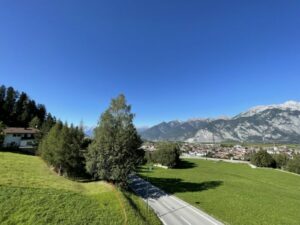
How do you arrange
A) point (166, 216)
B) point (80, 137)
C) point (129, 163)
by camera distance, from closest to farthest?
point (166, 216), point (129, 163), point (80, 137)

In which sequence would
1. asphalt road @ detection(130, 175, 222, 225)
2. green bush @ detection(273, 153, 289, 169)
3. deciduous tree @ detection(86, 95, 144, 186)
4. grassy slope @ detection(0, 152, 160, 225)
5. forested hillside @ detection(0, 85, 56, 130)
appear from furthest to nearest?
green bush @ detection(273, 153, 289, 169) → forested hillside @ detection(0, 85, 56, 130) → deciduous tree @ detection(86, 95, 144, 186) → asphalt road @ detection(130, 175, 222, 225) → grassy slope @ detection(0, 152, 160, 225)

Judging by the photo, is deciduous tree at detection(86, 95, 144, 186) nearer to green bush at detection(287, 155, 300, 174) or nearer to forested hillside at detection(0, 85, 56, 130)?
forested hillside at detection(0, 85, 56, 130)

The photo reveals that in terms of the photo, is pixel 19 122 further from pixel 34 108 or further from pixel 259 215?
pixel 259 215

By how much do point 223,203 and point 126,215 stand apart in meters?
21.6

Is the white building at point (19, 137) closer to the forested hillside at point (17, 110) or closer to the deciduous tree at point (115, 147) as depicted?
the forested hillside at point (17, 110)

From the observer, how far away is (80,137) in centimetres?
4891

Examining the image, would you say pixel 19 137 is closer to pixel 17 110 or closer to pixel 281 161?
pixel 17 110

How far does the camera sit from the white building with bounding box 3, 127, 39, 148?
76438 mm

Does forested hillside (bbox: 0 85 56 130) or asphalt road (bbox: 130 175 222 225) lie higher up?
forested hillside (bbox: 0 85 56 130)

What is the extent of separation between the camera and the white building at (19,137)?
76438mm

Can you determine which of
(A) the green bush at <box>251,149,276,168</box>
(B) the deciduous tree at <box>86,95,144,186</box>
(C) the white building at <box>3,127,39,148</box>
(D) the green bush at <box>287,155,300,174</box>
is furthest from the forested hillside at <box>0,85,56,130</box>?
(D) the green bush at <box>287,155,300,174</box>

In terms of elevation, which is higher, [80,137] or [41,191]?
[80,137]

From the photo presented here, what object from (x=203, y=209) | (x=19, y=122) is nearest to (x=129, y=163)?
(x=203, y=209)

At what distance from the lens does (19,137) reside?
81.1 m
